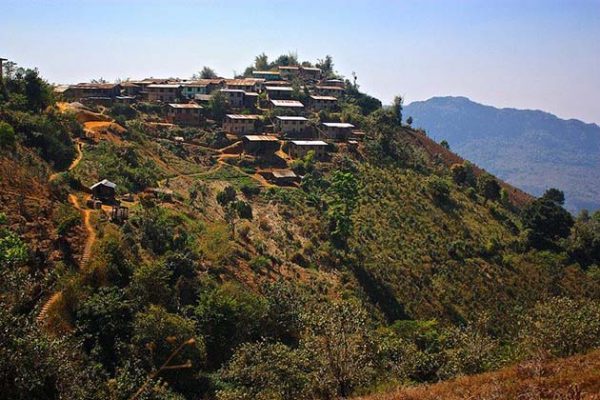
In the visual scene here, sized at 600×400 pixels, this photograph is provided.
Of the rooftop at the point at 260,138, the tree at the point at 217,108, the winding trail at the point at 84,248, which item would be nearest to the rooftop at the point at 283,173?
the rooftop at the point at 260,138

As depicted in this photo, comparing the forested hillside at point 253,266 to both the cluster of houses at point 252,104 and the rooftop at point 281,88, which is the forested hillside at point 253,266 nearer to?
the cluster of houses at point 252,104

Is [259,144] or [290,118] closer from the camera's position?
[259,144]

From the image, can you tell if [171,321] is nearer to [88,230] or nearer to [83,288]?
[83,288]

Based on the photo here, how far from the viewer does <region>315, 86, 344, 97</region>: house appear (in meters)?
88.7

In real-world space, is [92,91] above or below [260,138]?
above

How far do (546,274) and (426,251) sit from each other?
12.3 metres

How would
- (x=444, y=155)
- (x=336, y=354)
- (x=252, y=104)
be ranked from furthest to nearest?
(x=444, y=155)
(x=252, y=104)
(x=336, y=354)

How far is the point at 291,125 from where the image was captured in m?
69.2

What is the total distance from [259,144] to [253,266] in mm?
25600

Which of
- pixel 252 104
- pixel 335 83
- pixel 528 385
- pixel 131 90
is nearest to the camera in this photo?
pixel 528 385

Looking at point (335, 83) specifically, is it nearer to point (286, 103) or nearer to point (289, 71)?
point (289, 71)

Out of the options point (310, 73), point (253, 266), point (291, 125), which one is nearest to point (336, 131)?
point (291, 125)

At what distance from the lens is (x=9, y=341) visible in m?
15.6

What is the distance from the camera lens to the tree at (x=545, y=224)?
57625 mm
